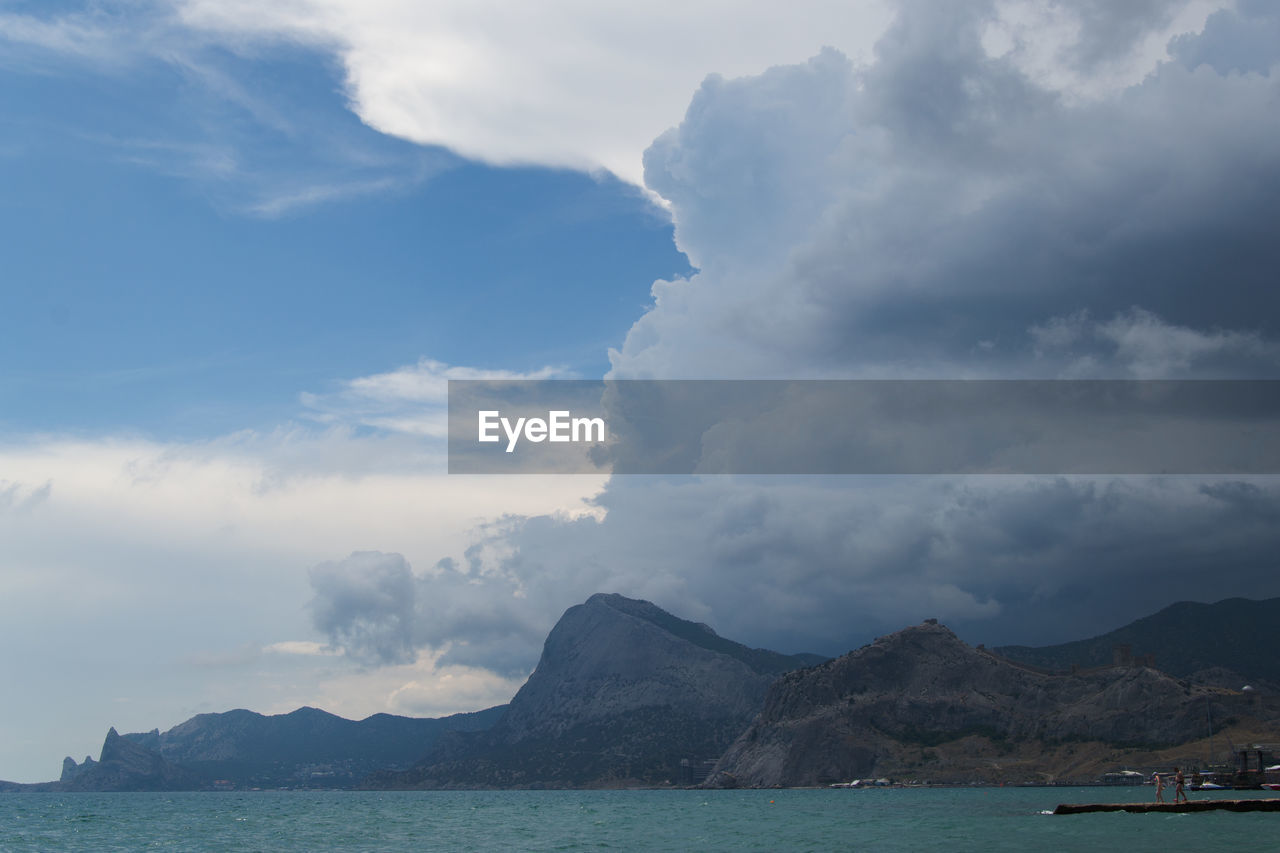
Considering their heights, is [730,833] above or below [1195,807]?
below

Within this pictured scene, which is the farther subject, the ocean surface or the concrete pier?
the concrete pier

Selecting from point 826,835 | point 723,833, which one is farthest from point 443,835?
point 826,835

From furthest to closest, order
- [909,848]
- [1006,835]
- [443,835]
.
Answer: [443,835], [1006,835], [909,848]

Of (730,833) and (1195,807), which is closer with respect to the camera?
(1195,807)

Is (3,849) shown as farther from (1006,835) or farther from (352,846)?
(1006,835)

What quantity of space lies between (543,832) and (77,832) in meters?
83.6

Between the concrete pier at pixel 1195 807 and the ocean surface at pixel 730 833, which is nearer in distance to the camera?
the ocean surface at pixel 730 833

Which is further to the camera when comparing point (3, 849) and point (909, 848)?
point (3, 849)

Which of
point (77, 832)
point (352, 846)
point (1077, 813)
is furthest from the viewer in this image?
point (77, 832)

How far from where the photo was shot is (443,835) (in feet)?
493

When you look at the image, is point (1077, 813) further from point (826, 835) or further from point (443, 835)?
point (443, 835)

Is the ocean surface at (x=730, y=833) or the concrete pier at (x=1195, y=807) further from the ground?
the concrete pier at (x=1195, y=807)

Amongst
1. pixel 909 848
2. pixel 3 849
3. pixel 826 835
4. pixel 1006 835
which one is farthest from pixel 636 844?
pixel 3 849

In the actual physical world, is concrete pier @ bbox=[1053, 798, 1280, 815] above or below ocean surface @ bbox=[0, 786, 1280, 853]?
above
